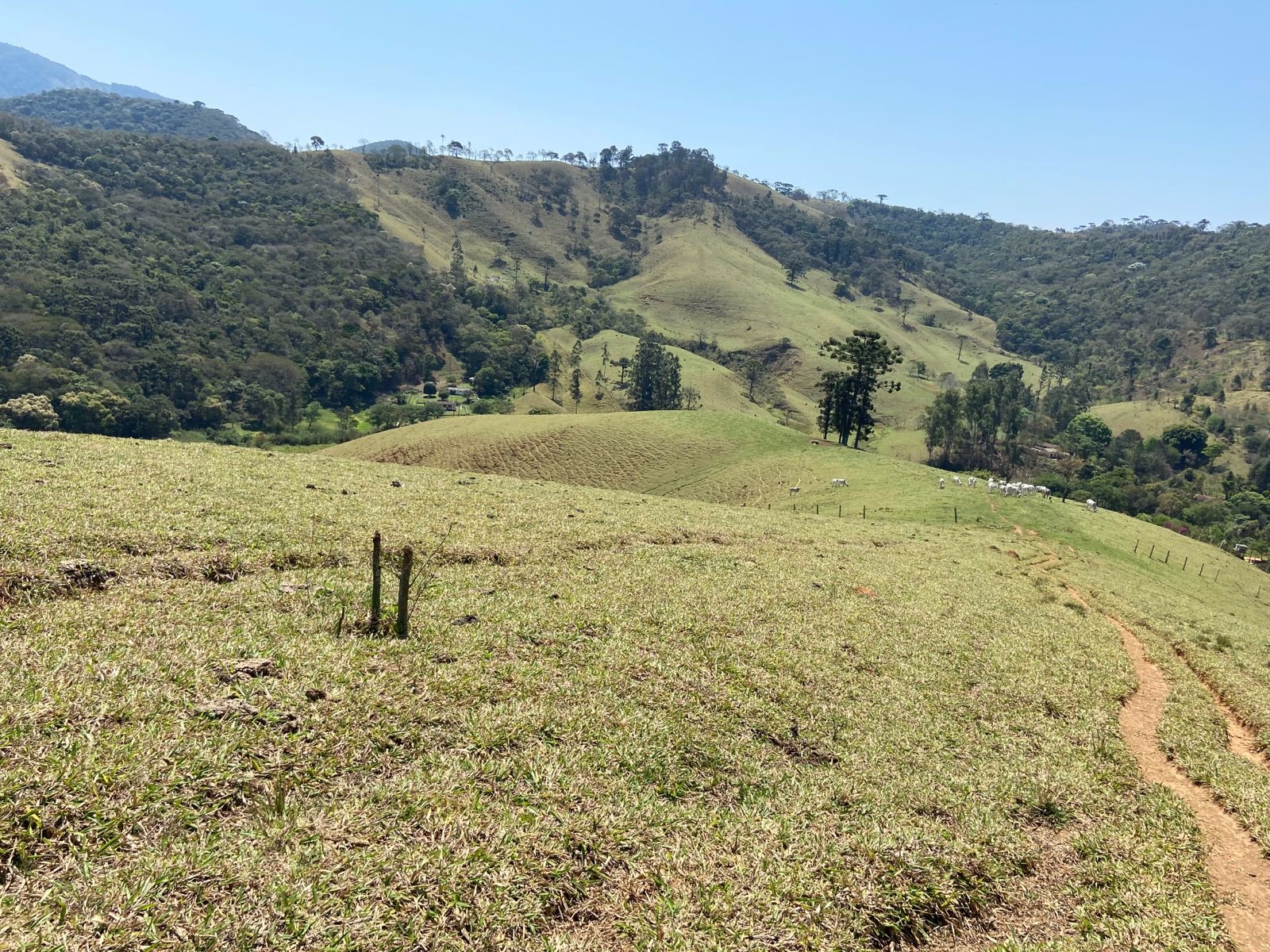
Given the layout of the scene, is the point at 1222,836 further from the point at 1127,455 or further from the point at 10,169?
the point at 10,169

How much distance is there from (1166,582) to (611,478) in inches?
1945

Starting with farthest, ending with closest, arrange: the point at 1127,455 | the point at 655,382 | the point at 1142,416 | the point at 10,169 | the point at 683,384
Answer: the point at 10,169
the point at 1142,416
the point at 683,384
the point at 655,382
the point at 1127,455

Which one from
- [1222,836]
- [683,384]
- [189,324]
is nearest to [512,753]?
[1222,836]

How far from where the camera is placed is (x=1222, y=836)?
40.1 feet

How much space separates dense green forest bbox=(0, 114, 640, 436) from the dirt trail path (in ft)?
416

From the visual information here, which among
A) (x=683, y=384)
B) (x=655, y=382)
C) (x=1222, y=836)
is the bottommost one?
(x=1222, y=836)

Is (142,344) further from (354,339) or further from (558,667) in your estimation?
(558,667)

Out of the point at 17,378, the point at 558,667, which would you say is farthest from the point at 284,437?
the point at 558,667

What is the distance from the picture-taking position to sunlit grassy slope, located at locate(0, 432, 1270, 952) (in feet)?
23.9

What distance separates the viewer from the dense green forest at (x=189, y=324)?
11556 centimetres

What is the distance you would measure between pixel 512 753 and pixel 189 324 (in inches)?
6856

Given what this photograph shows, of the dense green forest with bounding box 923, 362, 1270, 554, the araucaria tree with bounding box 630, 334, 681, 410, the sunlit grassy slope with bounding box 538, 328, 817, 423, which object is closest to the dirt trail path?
the dense green forest with bounding box 923, 362, 1270, 554

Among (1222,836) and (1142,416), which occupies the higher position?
(1142,416)

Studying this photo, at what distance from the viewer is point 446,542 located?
20.5m
